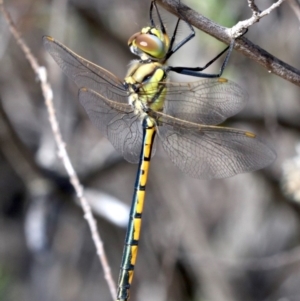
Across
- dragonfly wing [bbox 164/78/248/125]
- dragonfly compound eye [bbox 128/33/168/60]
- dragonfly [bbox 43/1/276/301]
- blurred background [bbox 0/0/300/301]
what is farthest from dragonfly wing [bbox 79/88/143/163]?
blurred background [bbox 0/0/300/301]

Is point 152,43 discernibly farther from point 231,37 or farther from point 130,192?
point 130,192

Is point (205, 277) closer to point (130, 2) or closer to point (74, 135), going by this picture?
point (74, 135)

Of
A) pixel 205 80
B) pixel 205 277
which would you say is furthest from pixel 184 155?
pixel 205 277

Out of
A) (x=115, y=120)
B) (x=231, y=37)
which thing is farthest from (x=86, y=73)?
(x=231, y=37)

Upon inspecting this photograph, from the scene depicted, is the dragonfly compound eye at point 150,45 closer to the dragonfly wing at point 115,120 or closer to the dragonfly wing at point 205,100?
the dragonfly wing at point 205,100

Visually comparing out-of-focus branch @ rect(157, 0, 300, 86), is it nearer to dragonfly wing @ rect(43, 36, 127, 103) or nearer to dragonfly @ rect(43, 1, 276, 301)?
dragonfly @ rect(43, 1, 276, 301)

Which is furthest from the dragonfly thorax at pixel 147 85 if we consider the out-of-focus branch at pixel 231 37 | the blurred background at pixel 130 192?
the blurred background at pixel 130 192

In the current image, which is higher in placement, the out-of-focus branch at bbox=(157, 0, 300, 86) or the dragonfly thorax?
the dragonfly thorax
